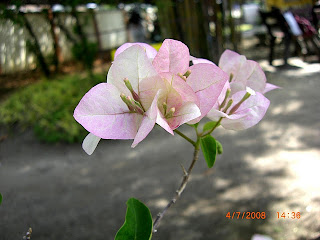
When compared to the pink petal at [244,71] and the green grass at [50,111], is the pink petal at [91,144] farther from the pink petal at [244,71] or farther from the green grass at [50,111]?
the green grass at [50,111]

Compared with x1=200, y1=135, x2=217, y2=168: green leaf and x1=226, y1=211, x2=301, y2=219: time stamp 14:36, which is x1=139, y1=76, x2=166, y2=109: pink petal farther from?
x1=226, y1=211, x2=301, y2=219: time stamp 14:36

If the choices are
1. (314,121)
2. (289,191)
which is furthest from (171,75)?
(314,121)

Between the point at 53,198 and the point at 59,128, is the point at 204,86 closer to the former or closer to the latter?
the point at 53,198

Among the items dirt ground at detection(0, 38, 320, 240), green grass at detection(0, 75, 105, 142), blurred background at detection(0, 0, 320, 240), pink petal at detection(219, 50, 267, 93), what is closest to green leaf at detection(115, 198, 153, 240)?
pink petal at detection(219, 50, 267, 93)
